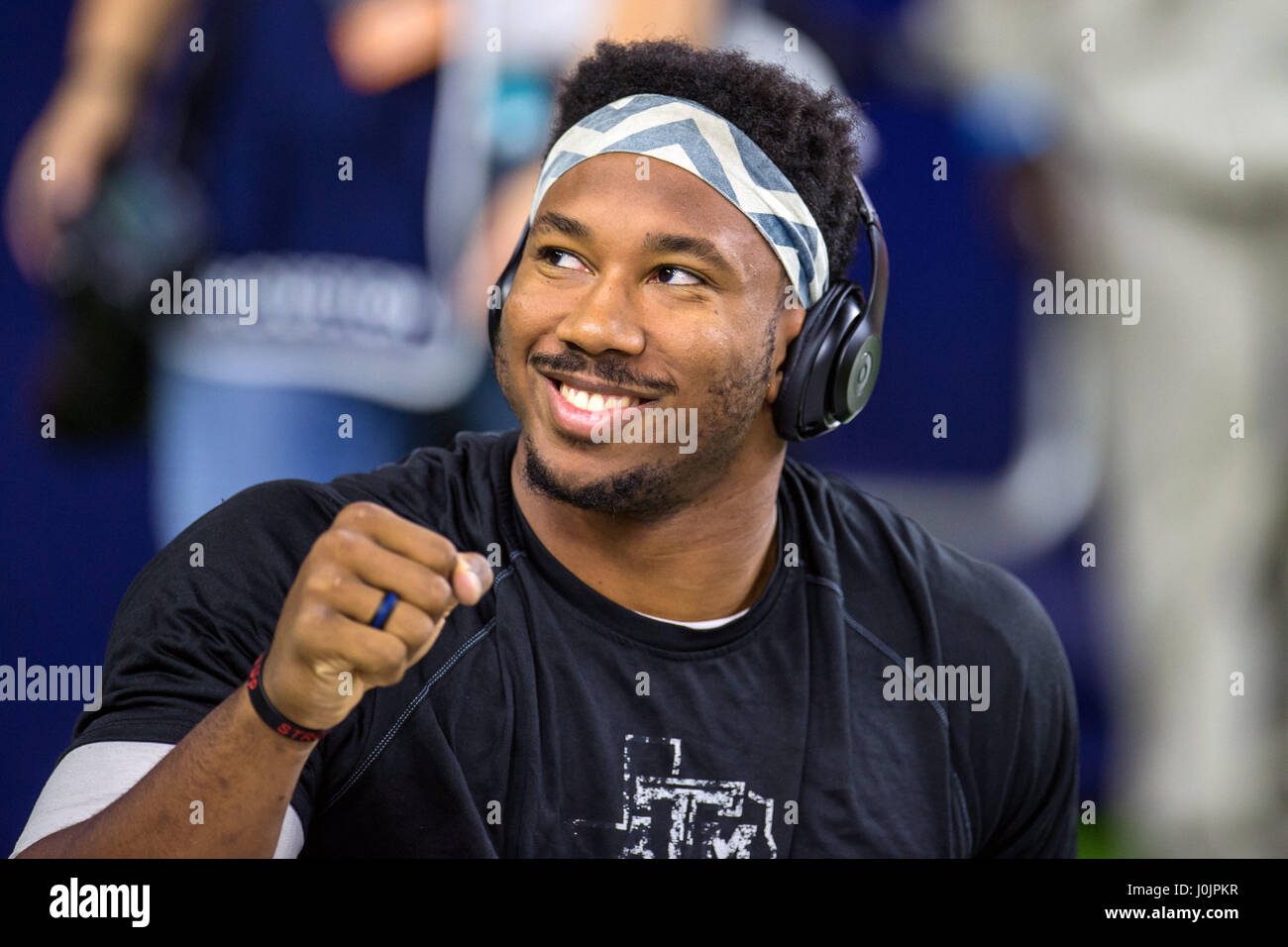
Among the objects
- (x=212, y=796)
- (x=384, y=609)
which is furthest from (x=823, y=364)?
(x=212, y=796)

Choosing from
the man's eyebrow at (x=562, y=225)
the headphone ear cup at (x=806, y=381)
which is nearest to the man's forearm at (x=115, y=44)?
the man's eyebrow at (x=562, y=225)

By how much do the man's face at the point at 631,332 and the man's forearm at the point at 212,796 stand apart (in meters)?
0.54

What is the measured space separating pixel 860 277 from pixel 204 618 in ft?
7.19

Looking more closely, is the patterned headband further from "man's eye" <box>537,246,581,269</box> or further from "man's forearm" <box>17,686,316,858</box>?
"man's forearm" <box>17,686,316,858</box>

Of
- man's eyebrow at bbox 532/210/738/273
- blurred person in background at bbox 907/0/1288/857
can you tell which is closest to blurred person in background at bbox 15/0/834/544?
blurred person in background at bbox 907/0/1288/857

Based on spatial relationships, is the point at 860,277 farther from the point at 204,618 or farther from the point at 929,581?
the point at 204,618

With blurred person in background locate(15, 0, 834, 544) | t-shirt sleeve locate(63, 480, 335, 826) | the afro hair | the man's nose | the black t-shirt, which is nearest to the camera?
t-shirt sleeve locate(63, 480, 335, 826)

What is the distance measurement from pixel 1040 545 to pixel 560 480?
7.09ft

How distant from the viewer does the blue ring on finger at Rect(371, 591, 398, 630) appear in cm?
127

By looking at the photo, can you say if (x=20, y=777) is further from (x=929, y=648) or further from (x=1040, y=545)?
(x=1040, y=545)

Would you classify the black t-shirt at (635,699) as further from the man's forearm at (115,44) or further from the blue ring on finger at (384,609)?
the man's forearm at (115,44)

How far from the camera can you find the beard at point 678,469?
70.6 inches

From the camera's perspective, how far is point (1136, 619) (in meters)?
3.69
